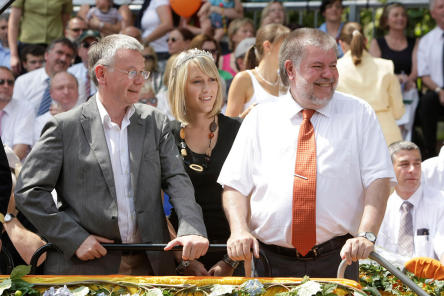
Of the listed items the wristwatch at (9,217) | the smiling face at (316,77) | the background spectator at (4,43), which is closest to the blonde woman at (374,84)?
the smiling face at (316,77)

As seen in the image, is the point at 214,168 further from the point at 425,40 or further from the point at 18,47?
the point at 18,47

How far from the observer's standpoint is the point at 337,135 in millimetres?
4043

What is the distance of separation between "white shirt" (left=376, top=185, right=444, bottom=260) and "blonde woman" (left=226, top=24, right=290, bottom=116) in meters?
1.26

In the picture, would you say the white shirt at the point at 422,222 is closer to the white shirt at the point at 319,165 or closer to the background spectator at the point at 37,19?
the white shirt at the point at 319,165

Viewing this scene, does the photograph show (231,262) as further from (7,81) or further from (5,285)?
(7,81)

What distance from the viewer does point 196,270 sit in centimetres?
461

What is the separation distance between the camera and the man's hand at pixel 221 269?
4.57 metres

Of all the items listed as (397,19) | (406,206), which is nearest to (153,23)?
(397,19)

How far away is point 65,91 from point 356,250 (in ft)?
17.0

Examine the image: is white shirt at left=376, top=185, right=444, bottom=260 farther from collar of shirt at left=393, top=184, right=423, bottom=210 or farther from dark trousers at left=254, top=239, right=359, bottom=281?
dark trousers at left=254, top=239, right=359, bottom=281

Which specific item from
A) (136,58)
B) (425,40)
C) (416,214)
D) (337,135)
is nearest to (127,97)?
(136,58)

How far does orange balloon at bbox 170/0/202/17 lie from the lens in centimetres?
1005

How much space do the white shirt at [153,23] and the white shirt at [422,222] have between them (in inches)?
183

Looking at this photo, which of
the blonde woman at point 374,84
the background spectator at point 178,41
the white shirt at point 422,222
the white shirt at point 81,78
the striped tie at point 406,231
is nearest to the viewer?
the white shirt at point 422,222
